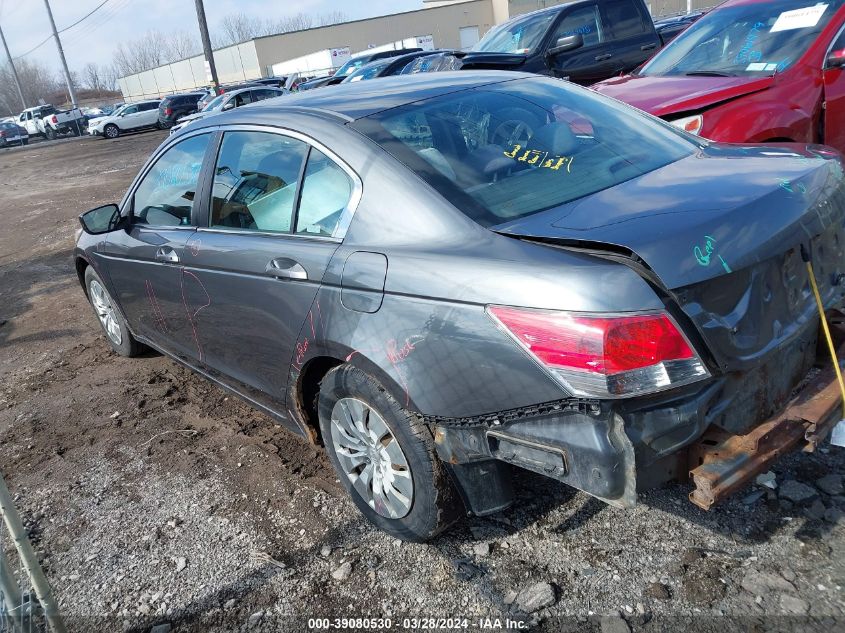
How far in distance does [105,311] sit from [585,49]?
835 centimetres

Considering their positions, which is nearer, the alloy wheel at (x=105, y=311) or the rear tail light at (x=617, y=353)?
the rear tail light at (x=617, y=353)

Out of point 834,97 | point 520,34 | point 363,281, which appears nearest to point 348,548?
point 363,281

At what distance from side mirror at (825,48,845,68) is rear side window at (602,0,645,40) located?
6.41 m

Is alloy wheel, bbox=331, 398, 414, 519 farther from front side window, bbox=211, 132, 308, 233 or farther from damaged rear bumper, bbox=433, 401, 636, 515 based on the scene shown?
front side window, bbox=211, 132, 308, 233

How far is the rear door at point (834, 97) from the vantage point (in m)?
4.88

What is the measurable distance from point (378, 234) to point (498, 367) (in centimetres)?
72

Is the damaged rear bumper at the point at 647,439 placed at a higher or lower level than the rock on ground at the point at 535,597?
higher

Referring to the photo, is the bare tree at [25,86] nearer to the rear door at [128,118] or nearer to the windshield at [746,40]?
the rear door at [128,118]

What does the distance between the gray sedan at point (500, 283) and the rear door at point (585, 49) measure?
746 cm

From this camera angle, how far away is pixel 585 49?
34.6 feet

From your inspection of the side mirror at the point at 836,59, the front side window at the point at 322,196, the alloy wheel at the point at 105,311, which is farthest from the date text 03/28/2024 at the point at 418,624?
the side mirror at the point at 836,59

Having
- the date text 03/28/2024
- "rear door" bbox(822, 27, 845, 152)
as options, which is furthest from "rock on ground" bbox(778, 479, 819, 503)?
"rear door" bbox(822, 27, 845, 152)

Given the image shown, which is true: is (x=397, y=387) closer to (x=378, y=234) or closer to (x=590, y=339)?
(x=378, y=234)

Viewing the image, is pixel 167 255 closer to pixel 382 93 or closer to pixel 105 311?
pixel 382 93
